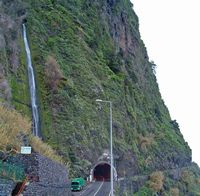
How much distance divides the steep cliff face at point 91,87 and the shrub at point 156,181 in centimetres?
142

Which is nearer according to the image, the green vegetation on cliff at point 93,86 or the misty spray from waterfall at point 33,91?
the misty spray from waterfall at point 33,91

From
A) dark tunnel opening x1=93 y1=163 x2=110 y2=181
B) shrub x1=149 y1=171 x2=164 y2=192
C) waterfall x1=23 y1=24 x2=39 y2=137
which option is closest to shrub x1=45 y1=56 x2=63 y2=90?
waterfall x1=23 y1=24 x2=39 y2=137

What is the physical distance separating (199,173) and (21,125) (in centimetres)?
8433

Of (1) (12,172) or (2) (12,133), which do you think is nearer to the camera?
(1) (12,172)

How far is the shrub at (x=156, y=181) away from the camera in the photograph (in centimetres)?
6425

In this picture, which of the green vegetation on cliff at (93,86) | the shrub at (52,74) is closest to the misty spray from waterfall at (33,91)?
the green vegetation on cliff at (93,86)

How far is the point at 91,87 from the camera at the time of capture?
59562 mm

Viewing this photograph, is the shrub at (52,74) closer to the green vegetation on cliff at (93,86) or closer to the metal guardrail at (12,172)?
the green vegetation on cliff at (93,86)

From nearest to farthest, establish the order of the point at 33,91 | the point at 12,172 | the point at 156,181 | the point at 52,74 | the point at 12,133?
the point at 12,172 → the point at 12,133 → the point at 33,91 → the point at 52,74 → the point at 156,181

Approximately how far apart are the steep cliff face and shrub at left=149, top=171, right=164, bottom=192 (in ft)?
4.66

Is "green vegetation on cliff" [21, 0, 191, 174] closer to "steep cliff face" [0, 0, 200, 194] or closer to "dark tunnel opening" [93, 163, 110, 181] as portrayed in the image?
"steep cliff face" [0, 0, 200, 194]

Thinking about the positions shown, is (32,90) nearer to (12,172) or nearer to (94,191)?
(94,191)

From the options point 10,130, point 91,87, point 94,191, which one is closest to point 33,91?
point 91,87

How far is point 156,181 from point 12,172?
4890cm
